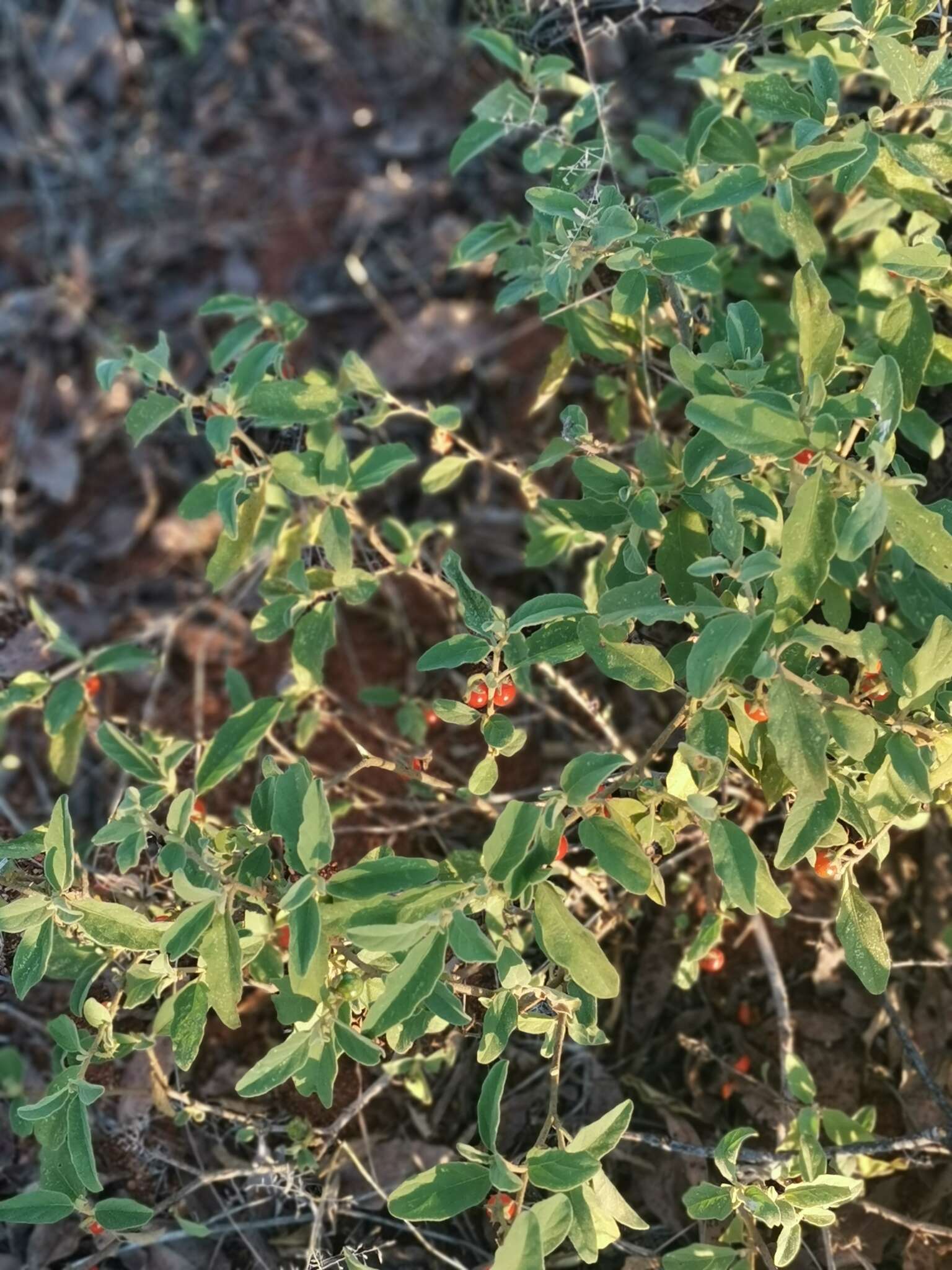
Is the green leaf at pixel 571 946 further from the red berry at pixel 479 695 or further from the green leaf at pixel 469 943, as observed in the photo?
the red berry at pixel 479 695

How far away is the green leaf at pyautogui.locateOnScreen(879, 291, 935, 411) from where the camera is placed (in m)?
1.70

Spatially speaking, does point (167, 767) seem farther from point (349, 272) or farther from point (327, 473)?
point (349, 272)

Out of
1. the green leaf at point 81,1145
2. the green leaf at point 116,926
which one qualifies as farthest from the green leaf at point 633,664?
the green leaf at point 81,1145

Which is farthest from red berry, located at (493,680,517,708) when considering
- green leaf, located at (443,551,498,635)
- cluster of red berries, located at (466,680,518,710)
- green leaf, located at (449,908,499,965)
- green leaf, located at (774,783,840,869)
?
green leaf, located at (774,783,840,869)

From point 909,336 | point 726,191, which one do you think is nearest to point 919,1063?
point 909,336

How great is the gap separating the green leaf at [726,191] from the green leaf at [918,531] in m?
0.51

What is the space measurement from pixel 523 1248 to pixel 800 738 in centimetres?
71

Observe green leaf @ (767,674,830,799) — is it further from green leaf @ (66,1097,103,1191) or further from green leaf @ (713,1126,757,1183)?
green leaf @ (66,1097,103,1191)

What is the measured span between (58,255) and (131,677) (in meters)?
1.76

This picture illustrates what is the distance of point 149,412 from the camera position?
1.87m

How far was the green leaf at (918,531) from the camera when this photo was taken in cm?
143

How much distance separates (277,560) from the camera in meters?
2.12

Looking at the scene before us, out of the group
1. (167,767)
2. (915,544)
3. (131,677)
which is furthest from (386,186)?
(915,544)

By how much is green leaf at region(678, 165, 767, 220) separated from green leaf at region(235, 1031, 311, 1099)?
1.30m
